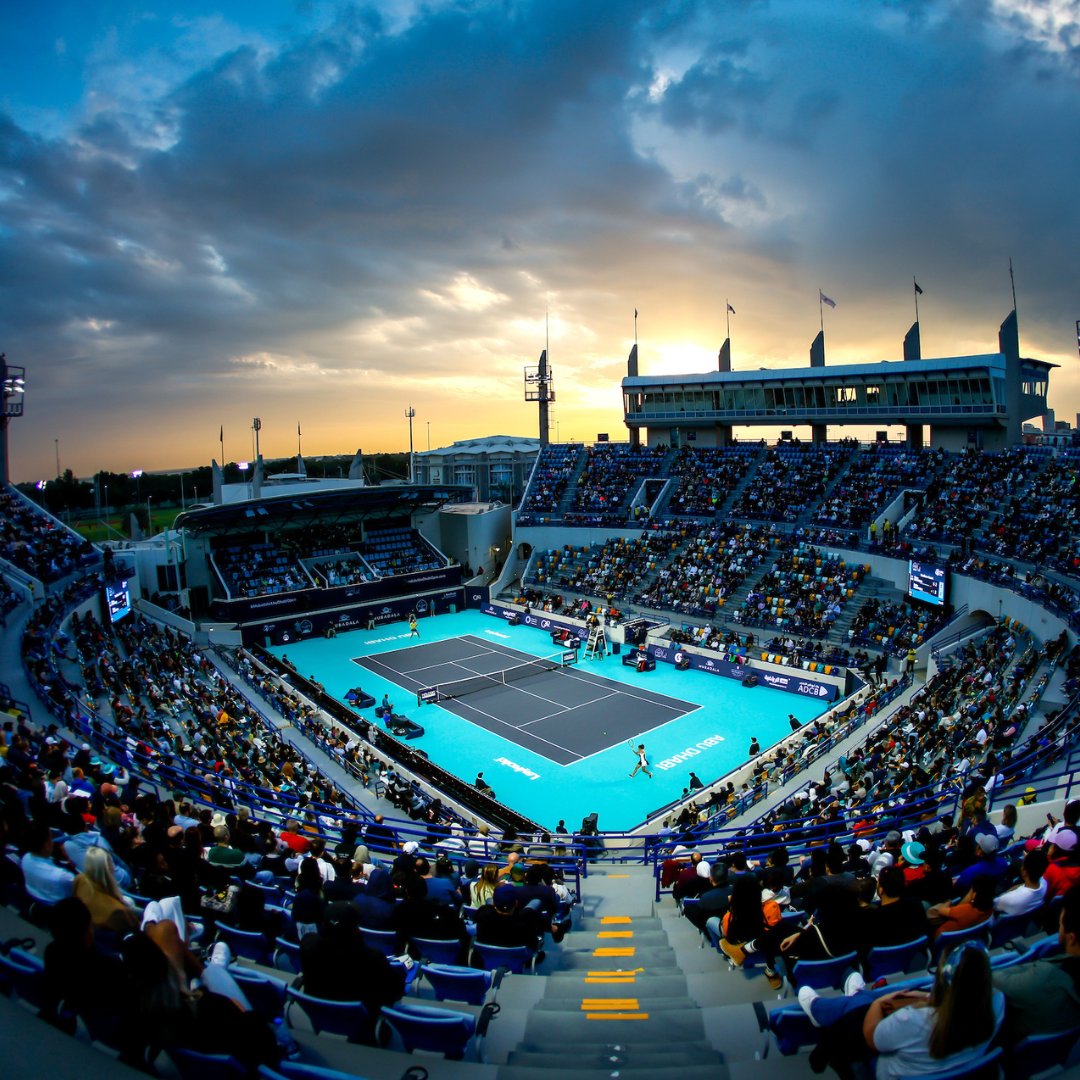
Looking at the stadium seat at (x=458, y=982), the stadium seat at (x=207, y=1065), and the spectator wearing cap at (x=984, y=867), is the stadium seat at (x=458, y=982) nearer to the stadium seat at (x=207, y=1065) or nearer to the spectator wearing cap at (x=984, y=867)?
the stadium seat at (x=207, y=1065)

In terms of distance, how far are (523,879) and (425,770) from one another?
16.6 metres

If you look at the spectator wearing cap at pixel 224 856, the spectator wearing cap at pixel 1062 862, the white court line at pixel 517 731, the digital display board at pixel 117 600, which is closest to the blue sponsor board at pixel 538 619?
the white court line at pixel 517 731

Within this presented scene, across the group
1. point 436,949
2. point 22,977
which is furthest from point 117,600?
point 22,977

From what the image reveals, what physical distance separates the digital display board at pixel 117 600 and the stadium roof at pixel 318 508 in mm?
8385

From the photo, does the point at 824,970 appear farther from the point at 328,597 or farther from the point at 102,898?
the point at 328,597

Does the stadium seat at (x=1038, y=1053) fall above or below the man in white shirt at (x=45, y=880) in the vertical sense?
below

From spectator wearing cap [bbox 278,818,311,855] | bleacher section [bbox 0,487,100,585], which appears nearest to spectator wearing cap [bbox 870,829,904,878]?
spectator wearing cap [bbox 278,818,311,855]

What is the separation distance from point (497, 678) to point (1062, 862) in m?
30.6

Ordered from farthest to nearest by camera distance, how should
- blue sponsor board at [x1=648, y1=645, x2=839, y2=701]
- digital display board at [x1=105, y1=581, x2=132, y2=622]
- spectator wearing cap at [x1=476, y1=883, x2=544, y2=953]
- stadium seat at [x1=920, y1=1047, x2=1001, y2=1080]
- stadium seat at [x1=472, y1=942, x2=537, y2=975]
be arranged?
digital display board at [x1=105, y1=581, x2=132, y2=622], blue sponsor board at [x1=648, y1=645, x2=839, y2=701], spectator wearing cap at [x1=476, y1=883, x2=544, y2=953], stadium seat at [x1=472, y1=942, x2=537, y2=975], stadium seat at [x1=920, y1=1047, x2=1001, y2=1080]

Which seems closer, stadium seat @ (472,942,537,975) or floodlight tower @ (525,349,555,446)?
stadium seat @ (472,942,537,975)

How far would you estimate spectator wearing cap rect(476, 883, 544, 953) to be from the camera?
24.6 ft

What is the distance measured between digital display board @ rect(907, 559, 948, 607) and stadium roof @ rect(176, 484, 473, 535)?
101 ft

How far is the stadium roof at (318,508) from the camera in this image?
44594 millimetres

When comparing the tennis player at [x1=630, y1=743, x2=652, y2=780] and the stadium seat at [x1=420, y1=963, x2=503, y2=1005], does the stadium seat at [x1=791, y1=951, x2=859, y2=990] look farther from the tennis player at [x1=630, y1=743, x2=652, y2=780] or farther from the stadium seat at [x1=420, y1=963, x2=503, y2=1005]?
the tennis player at [x1=630, y1=743, x2=652, y2=780]
